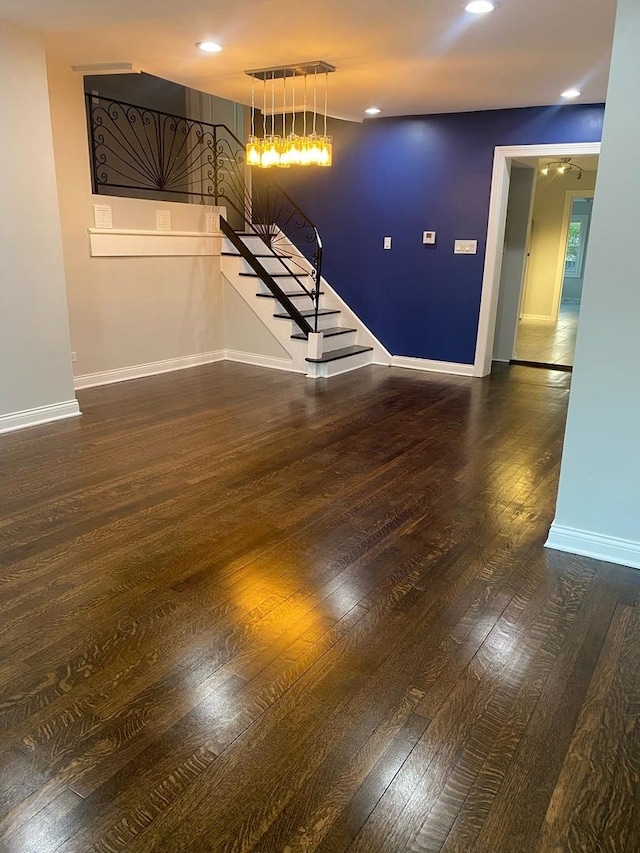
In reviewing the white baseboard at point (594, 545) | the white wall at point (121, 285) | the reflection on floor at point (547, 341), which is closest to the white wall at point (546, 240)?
the reflection on floor at point (547, 341)

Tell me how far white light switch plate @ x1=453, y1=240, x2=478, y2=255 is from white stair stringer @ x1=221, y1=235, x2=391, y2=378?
135cm

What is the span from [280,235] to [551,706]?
654 centimetres

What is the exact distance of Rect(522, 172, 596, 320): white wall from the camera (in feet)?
33.1

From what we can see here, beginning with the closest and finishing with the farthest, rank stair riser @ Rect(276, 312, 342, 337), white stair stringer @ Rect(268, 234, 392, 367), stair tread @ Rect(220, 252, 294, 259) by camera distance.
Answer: stair tread @ Rect(220, 252, 294, 259), stair riser @ Rect(276, 312, 342, 337), white stair stringer @ Rect(268, 234, 392, 367)

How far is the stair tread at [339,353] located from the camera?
632 cm

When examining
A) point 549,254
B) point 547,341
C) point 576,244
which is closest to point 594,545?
point 547,341

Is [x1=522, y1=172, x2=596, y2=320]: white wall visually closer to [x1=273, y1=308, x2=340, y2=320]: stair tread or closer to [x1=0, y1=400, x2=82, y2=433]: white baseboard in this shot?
[x1=273, y1=308, x2=340, y2=320]: stair tread

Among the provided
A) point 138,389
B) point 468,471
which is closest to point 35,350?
point 138,389

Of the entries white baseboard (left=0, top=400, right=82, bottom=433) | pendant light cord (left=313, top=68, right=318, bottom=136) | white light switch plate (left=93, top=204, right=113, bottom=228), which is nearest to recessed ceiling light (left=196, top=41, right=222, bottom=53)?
pendant light cord (left=313, top=68, right=318, bottom=136)

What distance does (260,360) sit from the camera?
6898mm

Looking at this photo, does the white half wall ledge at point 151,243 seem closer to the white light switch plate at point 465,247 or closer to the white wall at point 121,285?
the white wall at point 121,285

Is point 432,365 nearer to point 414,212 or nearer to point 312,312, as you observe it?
point 312,312

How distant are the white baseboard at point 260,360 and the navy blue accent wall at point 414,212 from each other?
118 centimetres

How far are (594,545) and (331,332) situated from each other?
4476 millimetres
